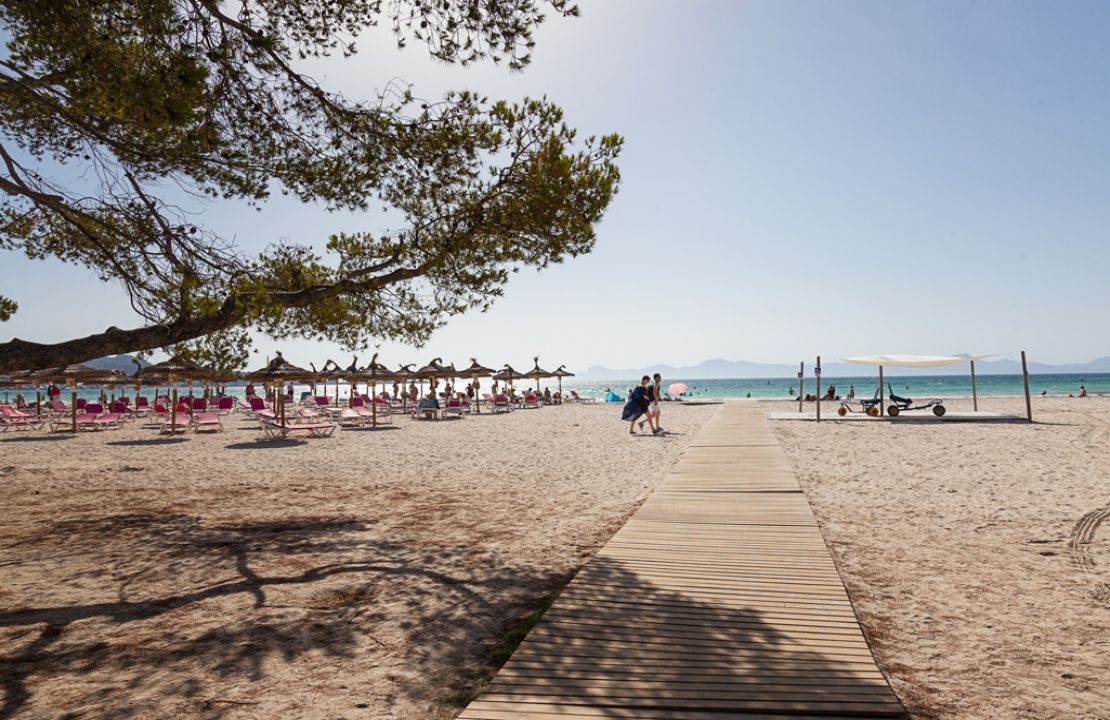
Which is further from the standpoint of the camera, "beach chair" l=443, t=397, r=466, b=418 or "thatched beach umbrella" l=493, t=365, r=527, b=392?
"thatched beach umbrella" l=493, t=365, r=527, b=392

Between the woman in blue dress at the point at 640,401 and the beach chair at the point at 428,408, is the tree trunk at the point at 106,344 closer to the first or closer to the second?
the woman in blue dress at the point at 640,401

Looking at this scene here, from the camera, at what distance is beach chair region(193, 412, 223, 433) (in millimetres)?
19417

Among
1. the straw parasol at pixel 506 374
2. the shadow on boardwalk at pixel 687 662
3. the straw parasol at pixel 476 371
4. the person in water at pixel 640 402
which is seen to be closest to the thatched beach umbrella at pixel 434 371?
the straw parasol at pixel 476 371

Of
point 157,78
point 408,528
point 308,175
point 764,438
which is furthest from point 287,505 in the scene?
point 764,438

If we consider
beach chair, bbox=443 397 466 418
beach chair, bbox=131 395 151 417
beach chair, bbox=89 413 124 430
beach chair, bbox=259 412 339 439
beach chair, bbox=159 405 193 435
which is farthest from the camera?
beach chair, bbox=443 397 466 418

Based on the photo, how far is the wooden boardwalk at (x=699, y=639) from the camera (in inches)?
107

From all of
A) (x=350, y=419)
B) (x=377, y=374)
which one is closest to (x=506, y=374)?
(x=377, y=374)

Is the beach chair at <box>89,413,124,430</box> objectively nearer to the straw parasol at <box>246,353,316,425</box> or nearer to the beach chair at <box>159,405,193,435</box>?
the beach chair at <box>159,405,193,435</box>

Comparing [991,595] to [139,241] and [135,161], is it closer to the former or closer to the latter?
[139,241]

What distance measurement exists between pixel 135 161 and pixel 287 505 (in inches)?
185

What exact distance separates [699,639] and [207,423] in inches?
782

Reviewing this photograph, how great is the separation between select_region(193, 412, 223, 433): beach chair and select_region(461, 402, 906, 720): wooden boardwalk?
58.7 ft

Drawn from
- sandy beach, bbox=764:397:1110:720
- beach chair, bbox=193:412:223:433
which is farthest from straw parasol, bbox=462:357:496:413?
sandy beach, bbox=764:397:1110:720

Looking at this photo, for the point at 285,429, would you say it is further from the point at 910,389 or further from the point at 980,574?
the point at 910,389
